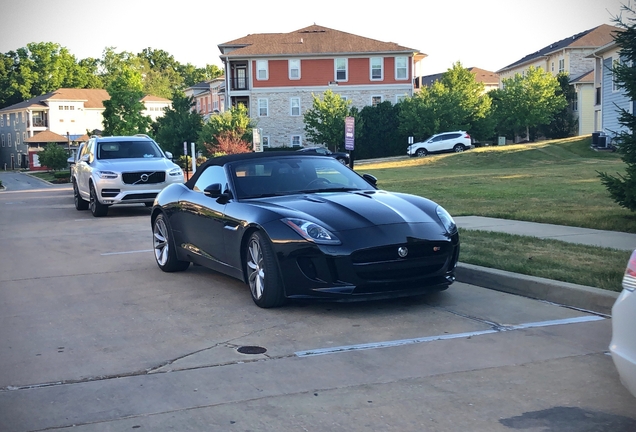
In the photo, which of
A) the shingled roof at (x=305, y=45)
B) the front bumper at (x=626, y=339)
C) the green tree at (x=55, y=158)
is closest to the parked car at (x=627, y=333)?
the front bumper at (x=626, y=339)

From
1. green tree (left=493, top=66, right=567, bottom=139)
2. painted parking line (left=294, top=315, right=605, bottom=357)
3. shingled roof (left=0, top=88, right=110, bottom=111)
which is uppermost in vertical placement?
shingled roof (left=0, top=88, right=110, bottom=111)

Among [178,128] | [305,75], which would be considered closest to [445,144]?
[305,75]

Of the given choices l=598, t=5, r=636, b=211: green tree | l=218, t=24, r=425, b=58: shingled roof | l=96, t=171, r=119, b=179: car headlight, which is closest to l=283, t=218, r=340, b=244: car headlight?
l=598, t=5, r=636, b=211: green tree

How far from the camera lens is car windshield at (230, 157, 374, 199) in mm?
8281

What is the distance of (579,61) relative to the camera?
70688mm

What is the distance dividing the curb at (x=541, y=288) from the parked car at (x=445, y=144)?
44818 millimetres

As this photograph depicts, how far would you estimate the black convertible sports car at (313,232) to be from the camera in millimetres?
6836

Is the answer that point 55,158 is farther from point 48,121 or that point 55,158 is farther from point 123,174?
point 123,174

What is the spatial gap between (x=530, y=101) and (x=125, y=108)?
37326 mm

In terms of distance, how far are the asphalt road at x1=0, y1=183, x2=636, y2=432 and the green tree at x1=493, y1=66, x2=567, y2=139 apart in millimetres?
55066

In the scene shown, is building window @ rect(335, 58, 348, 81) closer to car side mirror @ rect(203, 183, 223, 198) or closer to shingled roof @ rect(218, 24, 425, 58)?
shingled roof @ rect(218, 24, 425, 58)

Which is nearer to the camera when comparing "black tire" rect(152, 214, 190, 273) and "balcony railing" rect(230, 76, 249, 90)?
"black tire" rect(152, 214, 190, 273)

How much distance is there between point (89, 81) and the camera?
13725cm

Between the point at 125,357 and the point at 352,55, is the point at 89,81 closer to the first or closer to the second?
the point at 352,55
